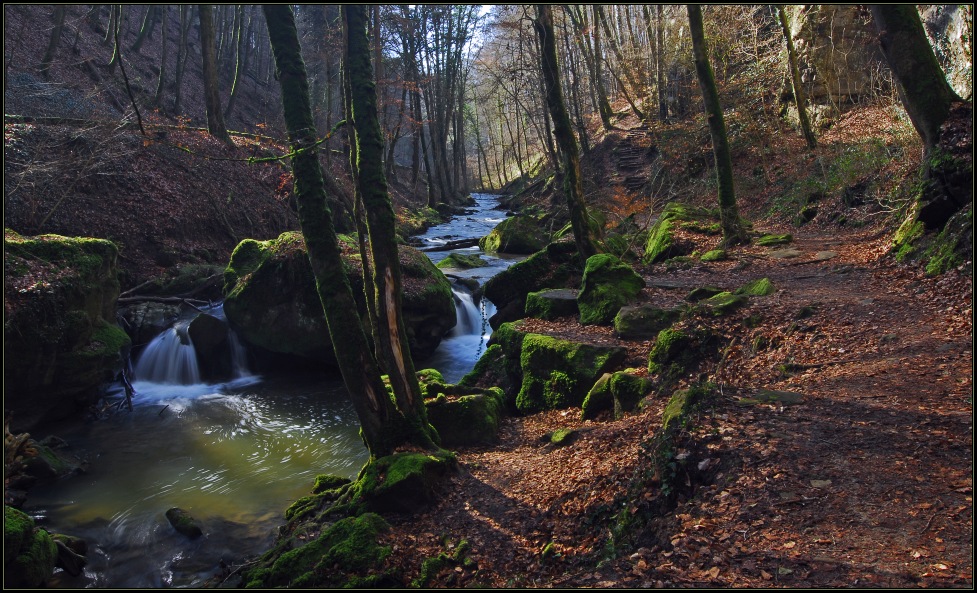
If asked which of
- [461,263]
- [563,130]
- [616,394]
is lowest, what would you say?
[616,394]

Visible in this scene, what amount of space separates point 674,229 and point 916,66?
7.98 metres

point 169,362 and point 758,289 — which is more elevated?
point 758,289

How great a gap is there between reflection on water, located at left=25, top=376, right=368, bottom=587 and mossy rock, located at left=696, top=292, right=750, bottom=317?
6202 millimetres

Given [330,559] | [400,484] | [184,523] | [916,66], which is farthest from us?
[916,66]

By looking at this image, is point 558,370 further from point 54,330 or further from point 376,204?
point 54,330

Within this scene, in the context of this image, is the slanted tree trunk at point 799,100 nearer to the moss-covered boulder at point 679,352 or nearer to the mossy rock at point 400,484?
the moss-covered boulder at point 679,352

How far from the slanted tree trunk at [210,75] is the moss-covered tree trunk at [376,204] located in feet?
52.2

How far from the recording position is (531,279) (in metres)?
14.4

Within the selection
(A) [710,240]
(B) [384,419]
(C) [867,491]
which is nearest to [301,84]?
(B) [384,419]

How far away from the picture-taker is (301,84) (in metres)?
6.92

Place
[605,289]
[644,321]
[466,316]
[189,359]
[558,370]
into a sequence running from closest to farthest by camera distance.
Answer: [558,370] < [644,321] < [605,289] < [189,359] < [466,316]

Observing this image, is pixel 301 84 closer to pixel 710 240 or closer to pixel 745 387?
pixel 745 387

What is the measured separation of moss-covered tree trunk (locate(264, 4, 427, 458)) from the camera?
677 cm

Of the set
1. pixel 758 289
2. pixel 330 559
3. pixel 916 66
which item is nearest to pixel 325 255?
pixel 330 559
